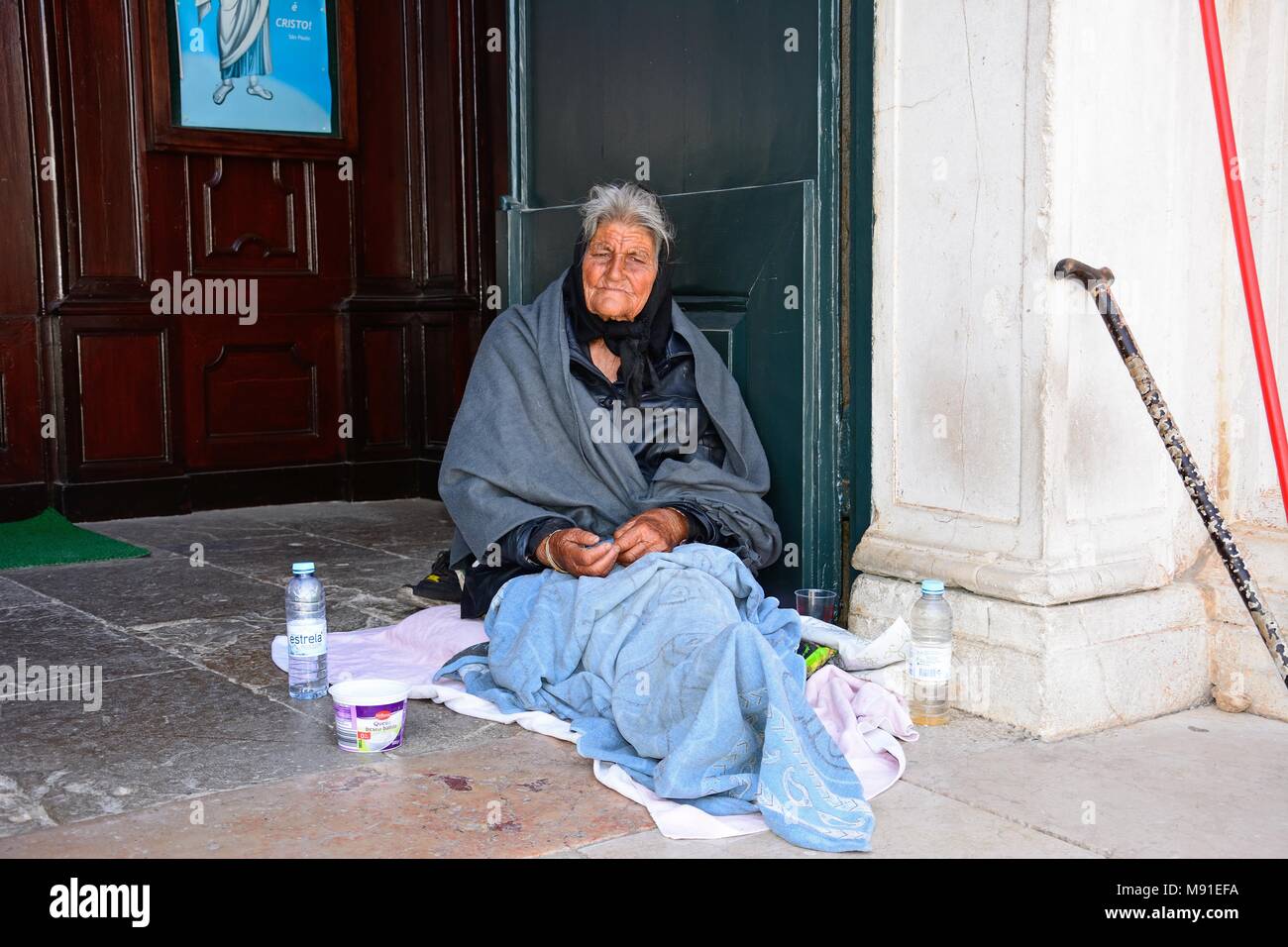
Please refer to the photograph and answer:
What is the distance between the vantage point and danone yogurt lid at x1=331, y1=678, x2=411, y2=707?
9.55 feet

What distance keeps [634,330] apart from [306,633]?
3.93 ft

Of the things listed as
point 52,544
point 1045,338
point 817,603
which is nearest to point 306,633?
point 817,603

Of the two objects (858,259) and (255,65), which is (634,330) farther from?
(255,65)

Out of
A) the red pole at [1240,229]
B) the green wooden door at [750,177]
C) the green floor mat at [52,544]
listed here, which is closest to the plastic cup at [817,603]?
the green wooden door at [750,177]

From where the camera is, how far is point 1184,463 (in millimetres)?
2877

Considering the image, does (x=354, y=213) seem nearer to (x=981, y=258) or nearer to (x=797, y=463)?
(x=797, y=463)

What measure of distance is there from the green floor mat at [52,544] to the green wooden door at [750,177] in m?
2.16

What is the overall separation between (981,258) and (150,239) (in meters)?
4.18

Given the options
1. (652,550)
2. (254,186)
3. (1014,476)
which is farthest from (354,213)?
(1014,476)

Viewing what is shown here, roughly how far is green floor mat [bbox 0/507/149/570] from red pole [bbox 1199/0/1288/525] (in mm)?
4073

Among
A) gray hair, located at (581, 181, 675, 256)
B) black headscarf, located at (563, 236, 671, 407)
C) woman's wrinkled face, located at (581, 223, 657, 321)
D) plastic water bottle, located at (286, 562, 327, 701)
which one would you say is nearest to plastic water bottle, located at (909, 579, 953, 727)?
black headscarf, located at (563, 236, 671, 407)

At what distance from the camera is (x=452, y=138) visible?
261 inches

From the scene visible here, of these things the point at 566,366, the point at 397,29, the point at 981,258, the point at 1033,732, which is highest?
the point at 397,29

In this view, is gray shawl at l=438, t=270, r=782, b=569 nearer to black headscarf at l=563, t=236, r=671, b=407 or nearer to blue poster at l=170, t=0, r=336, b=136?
black headscarf at l=563, t=236, r=671, b=407
